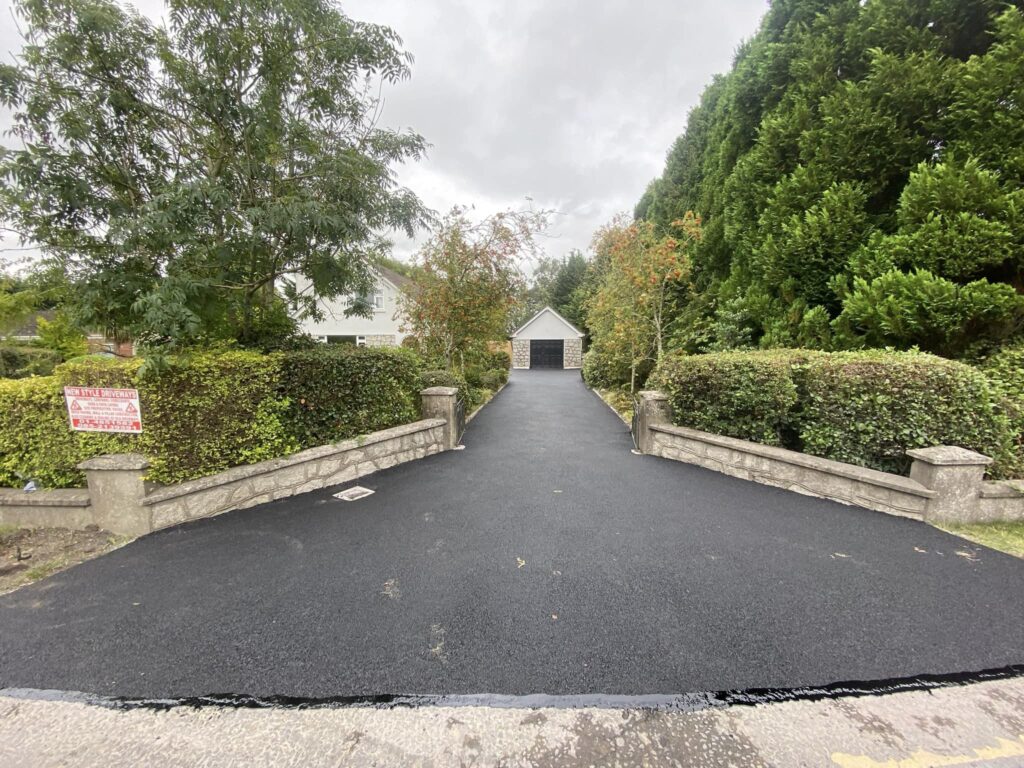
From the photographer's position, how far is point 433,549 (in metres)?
3.11

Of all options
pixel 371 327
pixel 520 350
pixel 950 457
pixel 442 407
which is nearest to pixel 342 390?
pixel 442 407

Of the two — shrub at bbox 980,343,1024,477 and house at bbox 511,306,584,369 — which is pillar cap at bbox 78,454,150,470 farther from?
house at bbox 511,306,584,369

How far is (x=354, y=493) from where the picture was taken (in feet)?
13.8

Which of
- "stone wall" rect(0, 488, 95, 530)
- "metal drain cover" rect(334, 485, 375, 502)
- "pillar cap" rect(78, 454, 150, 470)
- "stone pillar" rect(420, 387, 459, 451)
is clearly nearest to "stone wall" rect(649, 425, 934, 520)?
"stone pillar" rect(420, 387, 459, 451)

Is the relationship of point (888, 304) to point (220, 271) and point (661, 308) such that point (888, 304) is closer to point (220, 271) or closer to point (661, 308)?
point (661, 308)

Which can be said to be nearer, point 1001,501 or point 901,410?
point 1001,501

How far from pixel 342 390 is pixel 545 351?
23.8 m

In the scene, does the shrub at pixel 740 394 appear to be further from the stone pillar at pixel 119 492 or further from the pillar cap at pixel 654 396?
the stone pillar at pixel 119 492

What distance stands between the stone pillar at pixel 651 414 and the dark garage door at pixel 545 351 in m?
22.1

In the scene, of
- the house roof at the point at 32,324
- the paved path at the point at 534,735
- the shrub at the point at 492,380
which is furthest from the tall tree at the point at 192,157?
the shrub at the point at 492,380

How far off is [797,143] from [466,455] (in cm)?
723

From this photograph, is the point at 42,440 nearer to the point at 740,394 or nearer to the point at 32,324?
the point at 740,394

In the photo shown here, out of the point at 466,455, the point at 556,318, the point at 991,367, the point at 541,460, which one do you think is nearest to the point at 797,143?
the point at 991,367

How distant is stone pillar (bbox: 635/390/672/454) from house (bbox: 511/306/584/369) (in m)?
22.0
